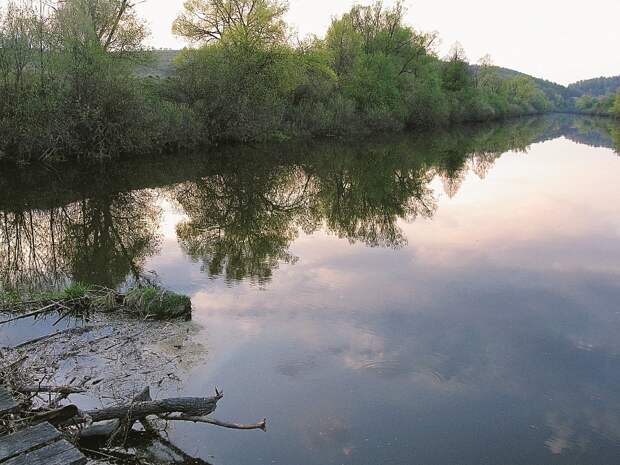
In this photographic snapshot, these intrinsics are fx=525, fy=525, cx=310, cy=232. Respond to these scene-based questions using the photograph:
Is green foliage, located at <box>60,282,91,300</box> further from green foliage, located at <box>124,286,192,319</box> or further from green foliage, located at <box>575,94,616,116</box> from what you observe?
green foliage, located at <box>575,94,616,116</box>

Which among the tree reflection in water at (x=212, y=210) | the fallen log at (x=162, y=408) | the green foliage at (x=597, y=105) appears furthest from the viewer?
the green foliage at (x=597, y=105)

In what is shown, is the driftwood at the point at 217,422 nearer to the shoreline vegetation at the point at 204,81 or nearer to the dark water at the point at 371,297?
the dark water at the point at 371,297

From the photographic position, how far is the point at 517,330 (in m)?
8.95

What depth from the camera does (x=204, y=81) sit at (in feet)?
121

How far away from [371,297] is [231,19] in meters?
41.5

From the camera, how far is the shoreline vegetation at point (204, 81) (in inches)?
1008

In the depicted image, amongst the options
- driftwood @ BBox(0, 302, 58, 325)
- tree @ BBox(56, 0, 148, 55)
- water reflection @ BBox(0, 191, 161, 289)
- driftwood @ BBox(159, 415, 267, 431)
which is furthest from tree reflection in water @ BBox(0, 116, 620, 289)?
tree @ BBox(56, 0, 148, 55)

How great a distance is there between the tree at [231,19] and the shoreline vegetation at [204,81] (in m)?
0.09

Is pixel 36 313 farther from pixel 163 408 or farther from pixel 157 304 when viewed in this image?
pixel 163 408

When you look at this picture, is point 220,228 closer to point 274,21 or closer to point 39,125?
point 39,125

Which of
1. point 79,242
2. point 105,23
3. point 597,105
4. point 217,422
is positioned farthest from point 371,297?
point 597,105

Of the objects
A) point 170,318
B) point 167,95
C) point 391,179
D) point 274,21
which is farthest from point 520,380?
point 274,21

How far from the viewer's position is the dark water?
607 cm

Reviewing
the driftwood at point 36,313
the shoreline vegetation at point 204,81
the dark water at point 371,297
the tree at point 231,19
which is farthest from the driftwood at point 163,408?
the tree at point 231,19
